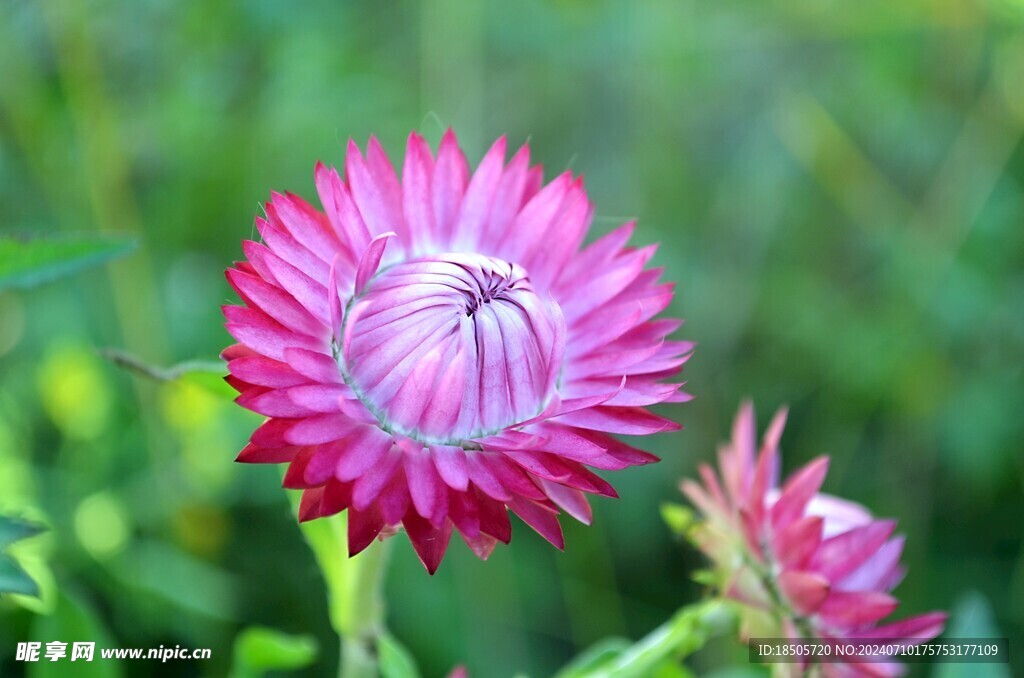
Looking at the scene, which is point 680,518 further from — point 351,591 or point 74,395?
point 74,395

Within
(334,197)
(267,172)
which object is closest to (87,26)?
(267,172)

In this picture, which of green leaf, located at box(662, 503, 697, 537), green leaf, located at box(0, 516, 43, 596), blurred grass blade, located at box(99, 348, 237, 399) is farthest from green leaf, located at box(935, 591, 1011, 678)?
green leaf, located at box(0, 516, 43, 596)

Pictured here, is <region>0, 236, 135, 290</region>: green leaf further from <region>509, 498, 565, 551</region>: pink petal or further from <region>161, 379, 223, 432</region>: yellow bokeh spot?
<region>161, 379, 223, 432</region>: yellow bokeh spot

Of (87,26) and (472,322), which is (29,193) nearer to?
(87,26)

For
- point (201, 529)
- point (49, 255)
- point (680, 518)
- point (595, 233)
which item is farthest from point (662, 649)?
point (595, 233)

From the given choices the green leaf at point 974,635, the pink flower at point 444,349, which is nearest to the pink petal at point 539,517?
the pink flower at point 444,349
